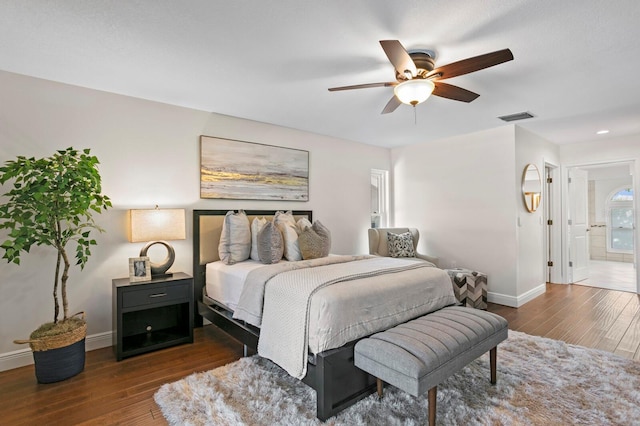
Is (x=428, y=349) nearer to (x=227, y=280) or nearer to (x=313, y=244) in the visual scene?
(x=313, y=244)

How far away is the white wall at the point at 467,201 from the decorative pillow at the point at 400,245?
0.58m

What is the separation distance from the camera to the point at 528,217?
177 inches

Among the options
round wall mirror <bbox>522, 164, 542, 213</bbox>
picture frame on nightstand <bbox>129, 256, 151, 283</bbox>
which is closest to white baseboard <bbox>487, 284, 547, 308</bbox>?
round wall mirror <bbox>522, 164, 542, 213</bbox>

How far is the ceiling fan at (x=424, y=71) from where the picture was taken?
6.48 ft

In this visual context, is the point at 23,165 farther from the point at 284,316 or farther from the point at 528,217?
the point at 528,217

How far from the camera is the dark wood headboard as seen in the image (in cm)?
350

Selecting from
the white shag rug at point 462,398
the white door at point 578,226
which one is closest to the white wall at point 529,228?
the white door at point 578,226

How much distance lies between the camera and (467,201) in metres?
4.71

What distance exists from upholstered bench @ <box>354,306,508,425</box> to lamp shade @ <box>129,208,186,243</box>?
6.84 feet

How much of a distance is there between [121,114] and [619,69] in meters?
4.41

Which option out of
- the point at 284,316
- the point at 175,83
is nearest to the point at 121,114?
the point at 175,83

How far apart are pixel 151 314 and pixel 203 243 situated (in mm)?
868

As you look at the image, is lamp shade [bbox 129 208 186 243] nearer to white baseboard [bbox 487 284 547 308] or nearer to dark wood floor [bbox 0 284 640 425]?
dark wood floor [bbox 0 284 640 425]

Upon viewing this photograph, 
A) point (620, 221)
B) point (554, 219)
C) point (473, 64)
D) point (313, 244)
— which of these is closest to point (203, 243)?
point (313, 244)
